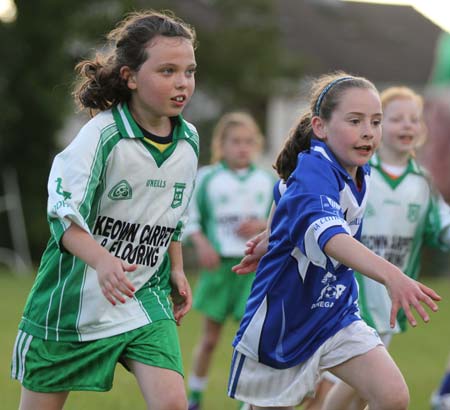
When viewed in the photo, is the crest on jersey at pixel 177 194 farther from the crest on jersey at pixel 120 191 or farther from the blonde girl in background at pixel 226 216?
the blonde girl in background at pixel 226 216

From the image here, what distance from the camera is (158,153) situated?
4438 mm

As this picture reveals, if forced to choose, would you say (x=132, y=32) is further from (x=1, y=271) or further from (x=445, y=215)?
(x=1, y=271)

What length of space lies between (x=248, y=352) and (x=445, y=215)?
1.90 metres

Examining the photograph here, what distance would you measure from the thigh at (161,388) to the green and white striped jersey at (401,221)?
1910 mm

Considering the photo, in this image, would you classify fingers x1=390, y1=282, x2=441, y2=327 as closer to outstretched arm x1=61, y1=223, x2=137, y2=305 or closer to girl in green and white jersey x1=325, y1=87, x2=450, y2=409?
outstretched arm x1=61, y1=223, x2=137, y2=305

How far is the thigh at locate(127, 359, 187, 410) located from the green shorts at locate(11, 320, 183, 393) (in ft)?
0.21

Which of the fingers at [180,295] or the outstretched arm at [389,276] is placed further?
the fingers at [180,295]

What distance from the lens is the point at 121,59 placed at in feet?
14.9

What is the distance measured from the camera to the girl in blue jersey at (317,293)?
13.8 feet

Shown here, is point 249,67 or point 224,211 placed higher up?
point 249,67

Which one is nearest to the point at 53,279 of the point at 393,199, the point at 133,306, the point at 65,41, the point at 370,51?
the point at 133,306

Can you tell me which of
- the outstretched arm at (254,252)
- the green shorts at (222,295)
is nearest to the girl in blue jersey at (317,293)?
the outstretched arm at (254,252)

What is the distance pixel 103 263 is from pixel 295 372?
3.69 ft

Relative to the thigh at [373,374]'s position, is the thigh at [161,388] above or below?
below
